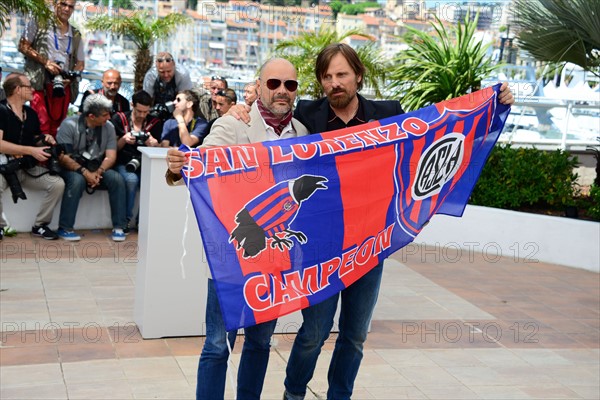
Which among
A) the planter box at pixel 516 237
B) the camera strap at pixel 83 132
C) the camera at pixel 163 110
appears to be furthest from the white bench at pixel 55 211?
the planter box at pixel 516 237

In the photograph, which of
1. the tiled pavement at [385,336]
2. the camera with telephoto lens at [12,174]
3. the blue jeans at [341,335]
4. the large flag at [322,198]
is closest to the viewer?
the large flag at [322,198]

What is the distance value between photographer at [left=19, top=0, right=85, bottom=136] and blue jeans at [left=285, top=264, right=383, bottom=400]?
6.67 metres

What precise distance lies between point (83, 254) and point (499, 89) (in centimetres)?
509

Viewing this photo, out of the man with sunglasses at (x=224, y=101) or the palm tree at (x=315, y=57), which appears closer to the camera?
the man with sunglasses at (x=224, y=101)

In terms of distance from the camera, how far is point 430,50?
38.5 feet

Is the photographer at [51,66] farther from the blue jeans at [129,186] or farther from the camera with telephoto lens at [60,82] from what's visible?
the blue jeans at [129,186]

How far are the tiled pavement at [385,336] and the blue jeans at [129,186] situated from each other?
0.58 meters

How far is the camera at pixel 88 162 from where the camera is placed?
31.8 feet

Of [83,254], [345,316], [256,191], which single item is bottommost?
[83,254]

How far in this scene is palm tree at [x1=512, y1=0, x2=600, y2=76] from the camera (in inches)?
394

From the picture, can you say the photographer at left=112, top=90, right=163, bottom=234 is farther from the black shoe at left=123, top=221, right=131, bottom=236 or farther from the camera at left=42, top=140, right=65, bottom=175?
the camera at left=42, top=140, right=65, bottom=175

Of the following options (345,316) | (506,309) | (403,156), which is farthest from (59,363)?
(506,309)

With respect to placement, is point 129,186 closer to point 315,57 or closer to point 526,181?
point 315,57

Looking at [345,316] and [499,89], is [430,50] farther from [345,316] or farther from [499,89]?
[345,316]
